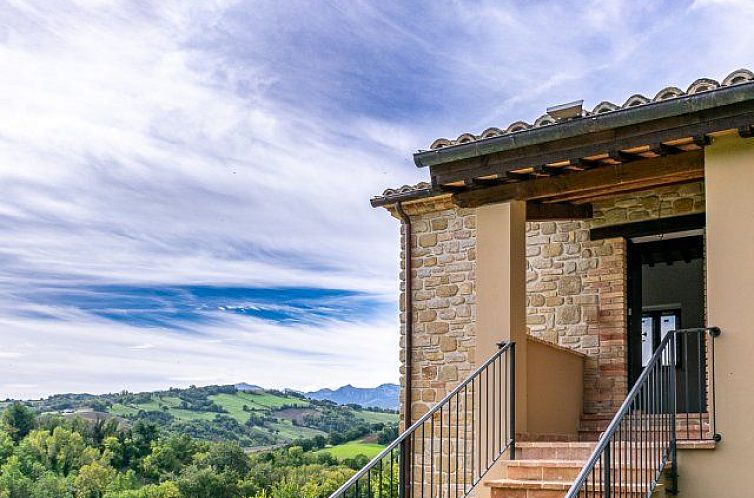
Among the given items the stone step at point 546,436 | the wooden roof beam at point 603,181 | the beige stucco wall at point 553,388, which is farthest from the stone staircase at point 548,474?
the wooden roof beam at point 603,181

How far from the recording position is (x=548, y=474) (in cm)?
705

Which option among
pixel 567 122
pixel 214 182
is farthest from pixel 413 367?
pixel 214 182

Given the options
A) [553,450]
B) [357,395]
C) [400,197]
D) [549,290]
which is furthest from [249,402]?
[553,450]

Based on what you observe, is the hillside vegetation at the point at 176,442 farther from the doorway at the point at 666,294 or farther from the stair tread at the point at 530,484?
the stair tread at the point at 530,484

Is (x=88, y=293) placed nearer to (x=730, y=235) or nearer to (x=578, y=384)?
(x=578, y=384)

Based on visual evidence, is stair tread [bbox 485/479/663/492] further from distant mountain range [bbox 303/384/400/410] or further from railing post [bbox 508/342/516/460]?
distant mountain range [bbox 303/384/400/410]

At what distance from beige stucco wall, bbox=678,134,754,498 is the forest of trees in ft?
92.6

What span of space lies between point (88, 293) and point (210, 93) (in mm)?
15452

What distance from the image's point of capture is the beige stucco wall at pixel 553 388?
883 cm

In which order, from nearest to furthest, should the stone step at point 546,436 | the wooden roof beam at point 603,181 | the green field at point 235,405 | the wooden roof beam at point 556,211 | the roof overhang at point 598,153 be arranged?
the roof overhang at point 598,153
the wooden roof beam at point 603,181
the stone step at point 546,436
the wooden roof beam at point 556,211
the green field at point 235,405

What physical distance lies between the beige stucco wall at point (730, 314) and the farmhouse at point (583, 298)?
10 millimetres

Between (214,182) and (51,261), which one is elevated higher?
(214,182)

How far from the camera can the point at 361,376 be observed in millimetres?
39750

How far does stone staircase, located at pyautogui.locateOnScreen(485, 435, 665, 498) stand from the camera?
22.1ft
